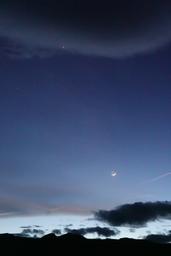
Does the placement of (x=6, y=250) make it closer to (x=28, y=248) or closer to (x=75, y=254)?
(x=28, y=248)

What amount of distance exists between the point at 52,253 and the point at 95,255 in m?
25.0

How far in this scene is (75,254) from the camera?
197000mm

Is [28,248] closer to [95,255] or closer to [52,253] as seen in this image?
[52,253]

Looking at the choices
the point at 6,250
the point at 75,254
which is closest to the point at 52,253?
the point at 75,254

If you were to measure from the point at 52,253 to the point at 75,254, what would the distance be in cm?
1378

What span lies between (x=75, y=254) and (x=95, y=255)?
11.4 m

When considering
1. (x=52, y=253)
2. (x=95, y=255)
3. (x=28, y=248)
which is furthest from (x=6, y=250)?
(x=95, y=255)

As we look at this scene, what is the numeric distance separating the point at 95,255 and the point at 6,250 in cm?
4856

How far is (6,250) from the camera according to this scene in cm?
19662

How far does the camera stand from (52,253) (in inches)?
7505

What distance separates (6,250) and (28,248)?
11795 mm

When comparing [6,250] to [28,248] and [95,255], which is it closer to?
[28,248]

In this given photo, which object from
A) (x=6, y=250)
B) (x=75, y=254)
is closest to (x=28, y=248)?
(x=6, y=250)

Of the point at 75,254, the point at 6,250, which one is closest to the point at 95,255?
the point at 75,254
